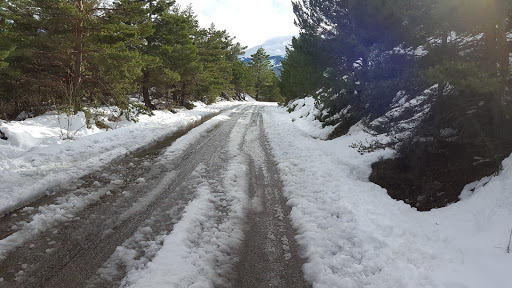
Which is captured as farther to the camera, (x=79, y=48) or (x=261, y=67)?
(x=261, y=67)

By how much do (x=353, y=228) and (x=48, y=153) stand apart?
7.27m

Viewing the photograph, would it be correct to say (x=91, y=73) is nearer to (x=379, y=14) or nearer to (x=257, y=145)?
(x=257, y=145)

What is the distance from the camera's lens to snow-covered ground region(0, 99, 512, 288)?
118 inches

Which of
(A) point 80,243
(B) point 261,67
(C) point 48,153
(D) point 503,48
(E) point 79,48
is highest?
(B) point 261,67

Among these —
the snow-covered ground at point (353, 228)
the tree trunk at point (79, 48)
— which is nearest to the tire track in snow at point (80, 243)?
the snow-covered ground at point (353, 228)

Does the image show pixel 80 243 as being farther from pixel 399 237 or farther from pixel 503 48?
pixel 503 48

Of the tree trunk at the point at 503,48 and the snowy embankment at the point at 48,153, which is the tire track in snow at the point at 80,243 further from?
the tree trunk at the point at 503,48

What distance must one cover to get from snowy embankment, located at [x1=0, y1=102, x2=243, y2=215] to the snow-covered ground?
1.0 inches

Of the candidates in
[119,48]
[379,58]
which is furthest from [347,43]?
[119,48]

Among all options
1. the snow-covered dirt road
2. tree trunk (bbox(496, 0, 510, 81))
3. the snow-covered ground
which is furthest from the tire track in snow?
tree trunk (bbox(496, 0, 510, 81))

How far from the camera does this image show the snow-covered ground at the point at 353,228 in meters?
2.99

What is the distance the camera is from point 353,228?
408cm

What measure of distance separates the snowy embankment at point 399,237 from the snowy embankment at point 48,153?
4.32 meters

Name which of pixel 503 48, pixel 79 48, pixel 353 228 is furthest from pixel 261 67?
pixel 353 228
